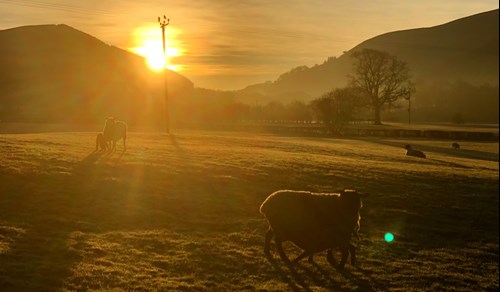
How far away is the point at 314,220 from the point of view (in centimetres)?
1317

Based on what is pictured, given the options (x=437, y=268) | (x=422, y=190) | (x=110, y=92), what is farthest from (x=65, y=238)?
(x=110, y=92)

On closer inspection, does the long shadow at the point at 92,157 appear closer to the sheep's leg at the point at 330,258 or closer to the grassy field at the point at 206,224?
the grassy field at the point at 206,224

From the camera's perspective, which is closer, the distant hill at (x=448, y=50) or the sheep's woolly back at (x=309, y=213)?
the sheep's woolly back at (x=309, y=213)

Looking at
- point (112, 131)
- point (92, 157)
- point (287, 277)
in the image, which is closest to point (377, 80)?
point (112, 131)

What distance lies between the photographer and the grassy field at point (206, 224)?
11938 mm

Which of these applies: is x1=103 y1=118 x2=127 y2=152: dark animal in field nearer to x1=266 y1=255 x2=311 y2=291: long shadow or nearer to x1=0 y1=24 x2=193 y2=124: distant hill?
x1=266 y1=255 x2=311 y2=291: long shadow

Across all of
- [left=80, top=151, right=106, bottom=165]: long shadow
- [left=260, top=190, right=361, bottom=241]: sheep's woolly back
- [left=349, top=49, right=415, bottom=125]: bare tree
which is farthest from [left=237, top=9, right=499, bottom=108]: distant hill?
[left=80, top=151, right=106, bottom=165]: long shadow

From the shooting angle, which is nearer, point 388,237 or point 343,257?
point 343,257

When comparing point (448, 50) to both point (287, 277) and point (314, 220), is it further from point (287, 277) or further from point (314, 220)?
point (287, 277)

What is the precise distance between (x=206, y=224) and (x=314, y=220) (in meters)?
4.79

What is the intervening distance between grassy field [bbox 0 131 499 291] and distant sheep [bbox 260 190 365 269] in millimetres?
672

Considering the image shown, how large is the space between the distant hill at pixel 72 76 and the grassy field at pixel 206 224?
311 ft

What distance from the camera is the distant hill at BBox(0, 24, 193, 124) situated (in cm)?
Result: 13938

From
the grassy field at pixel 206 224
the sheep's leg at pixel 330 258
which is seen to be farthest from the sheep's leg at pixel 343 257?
the sheep's leg at pixel 330 258
